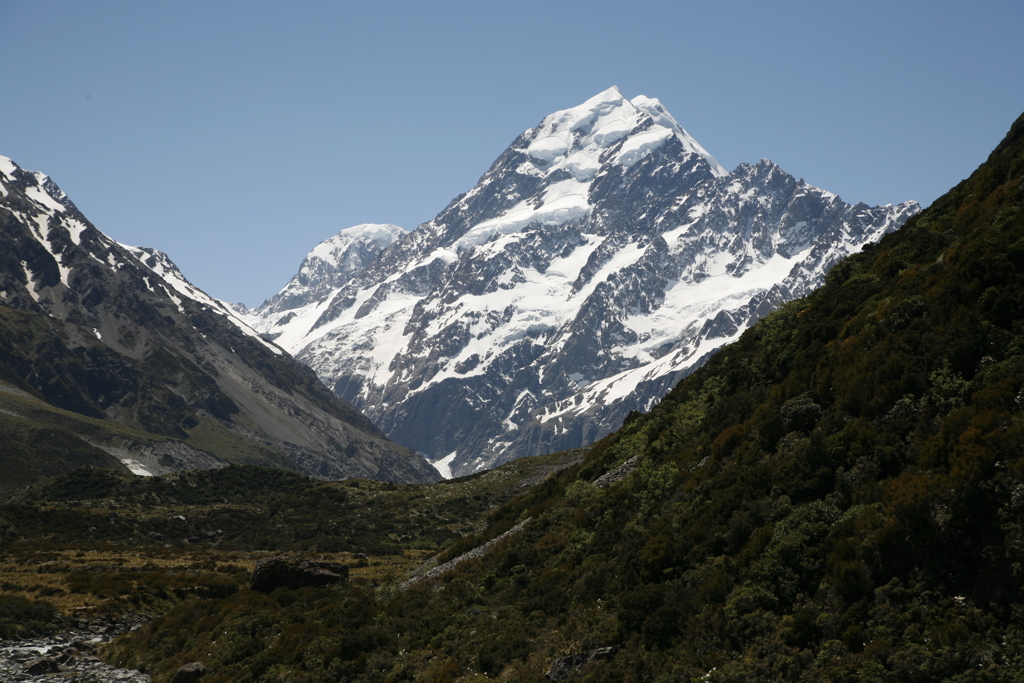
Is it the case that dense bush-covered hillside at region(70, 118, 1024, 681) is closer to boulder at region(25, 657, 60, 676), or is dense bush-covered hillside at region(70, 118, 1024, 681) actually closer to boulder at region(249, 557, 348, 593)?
boulder at region(25, 657, 60, 676)

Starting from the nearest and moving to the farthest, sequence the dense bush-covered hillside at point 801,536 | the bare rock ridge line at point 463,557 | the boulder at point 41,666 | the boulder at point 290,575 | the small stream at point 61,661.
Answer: the dense bush-covered hillside at point 801,536 < the small stream at point 61,661 < the boulder at point 41,666 < the bare rock ridge line at point 463,557 < the boulder at point 290,575

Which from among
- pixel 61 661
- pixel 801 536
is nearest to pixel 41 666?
pixel 61 661

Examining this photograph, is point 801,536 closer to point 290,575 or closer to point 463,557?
point 463,557

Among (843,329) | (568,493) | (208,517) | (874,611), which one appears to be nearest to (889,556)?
(874,611)

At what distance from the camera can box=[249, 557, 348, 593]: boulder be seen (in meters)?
47.0

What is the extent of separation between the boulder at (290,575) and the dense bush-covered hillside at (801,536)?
278 inches

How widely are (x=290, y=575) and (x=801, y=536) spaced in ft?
114

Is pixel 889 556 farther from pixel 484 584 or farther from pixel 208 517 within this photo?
pixel 208 517

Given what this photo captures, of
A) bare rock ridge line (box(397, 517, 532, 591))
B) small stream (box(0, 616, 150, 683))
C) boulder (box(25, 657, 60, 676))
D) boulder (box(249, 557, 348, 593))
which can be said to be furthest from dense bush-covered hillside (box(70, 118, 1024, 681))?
boulder (box(249, 557, 348, 593))

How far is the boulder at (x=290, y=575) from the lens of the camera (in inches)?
1852

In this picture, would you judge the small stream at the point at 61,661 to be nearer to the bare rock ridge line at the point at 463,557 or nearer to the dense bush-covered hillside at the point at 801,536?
the dense bush-covered hillside at the point at 801,536

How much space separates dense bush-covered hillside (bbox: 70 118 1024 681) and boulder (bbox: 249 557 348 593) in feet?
23.2

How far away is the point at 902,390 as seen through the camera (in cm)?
2453

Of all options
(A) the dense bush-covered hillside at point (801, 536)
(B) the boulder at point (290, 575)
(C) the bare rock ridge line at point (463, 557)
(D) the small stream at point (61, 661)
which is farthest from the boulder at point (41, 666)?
(C) the bare rock ridge line at point (463, 557)
